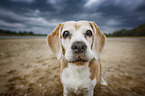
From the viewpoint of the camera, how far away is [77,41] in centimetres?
121

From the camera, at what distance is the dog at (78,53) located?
1209 millimetres

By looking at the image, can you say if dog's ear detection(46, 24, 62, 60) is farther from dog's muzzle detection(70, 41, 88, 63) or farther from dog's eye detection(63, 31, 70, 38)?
dog's muzzle detection(70, 41, 88, 63)

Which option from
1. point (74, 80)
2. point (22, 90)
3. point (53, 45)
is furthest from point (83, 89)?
point (22, 90)

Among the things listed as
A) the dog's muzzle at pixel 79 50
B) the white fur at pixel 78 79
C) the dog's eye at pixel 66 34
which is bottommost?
the white fur at pixel 78 79

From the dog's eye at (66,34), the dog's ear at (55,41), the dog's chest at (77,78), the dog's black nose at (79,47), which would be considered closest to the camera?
the dog's black nose at (79,47)

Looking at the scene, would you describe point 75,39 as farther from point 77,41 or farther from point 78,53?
point 78,53

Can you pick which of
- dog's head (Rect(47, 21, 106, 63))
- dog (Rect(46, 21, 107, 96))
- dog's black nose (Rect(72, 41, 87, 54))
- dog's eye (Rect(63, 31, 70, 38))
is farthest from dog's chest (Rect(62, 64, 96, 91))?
dog's eye (Rect(63, 31, 70, 38))

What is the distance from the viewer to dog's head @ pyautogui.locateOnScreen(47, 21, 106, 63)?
1.21m

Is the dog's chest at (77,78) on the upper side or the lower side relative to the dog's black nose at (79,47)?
lower

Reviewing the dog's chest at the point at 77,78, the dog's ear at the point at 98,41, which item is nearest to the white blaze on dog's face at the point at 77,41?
the dog's ear at the point at 98,41

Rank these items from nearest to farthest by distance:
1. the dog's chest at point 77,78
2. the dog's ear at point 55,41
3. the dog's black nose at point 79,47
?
the dog's black nose at point 79,47 → the dog's chest at point 77,78 → the dog's ear at point 55,41

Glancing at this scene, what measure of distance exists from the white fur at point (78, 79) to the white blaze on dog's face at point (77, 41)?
30cm

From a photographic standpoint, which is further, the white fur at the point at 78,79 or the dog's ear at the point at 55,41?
the dog's ear at the point at 55,41

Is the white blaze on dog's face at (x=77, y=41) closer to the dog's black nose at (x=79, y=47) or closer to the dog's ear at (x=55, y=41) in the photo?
the dog's black nose at (x=79, y=47)
